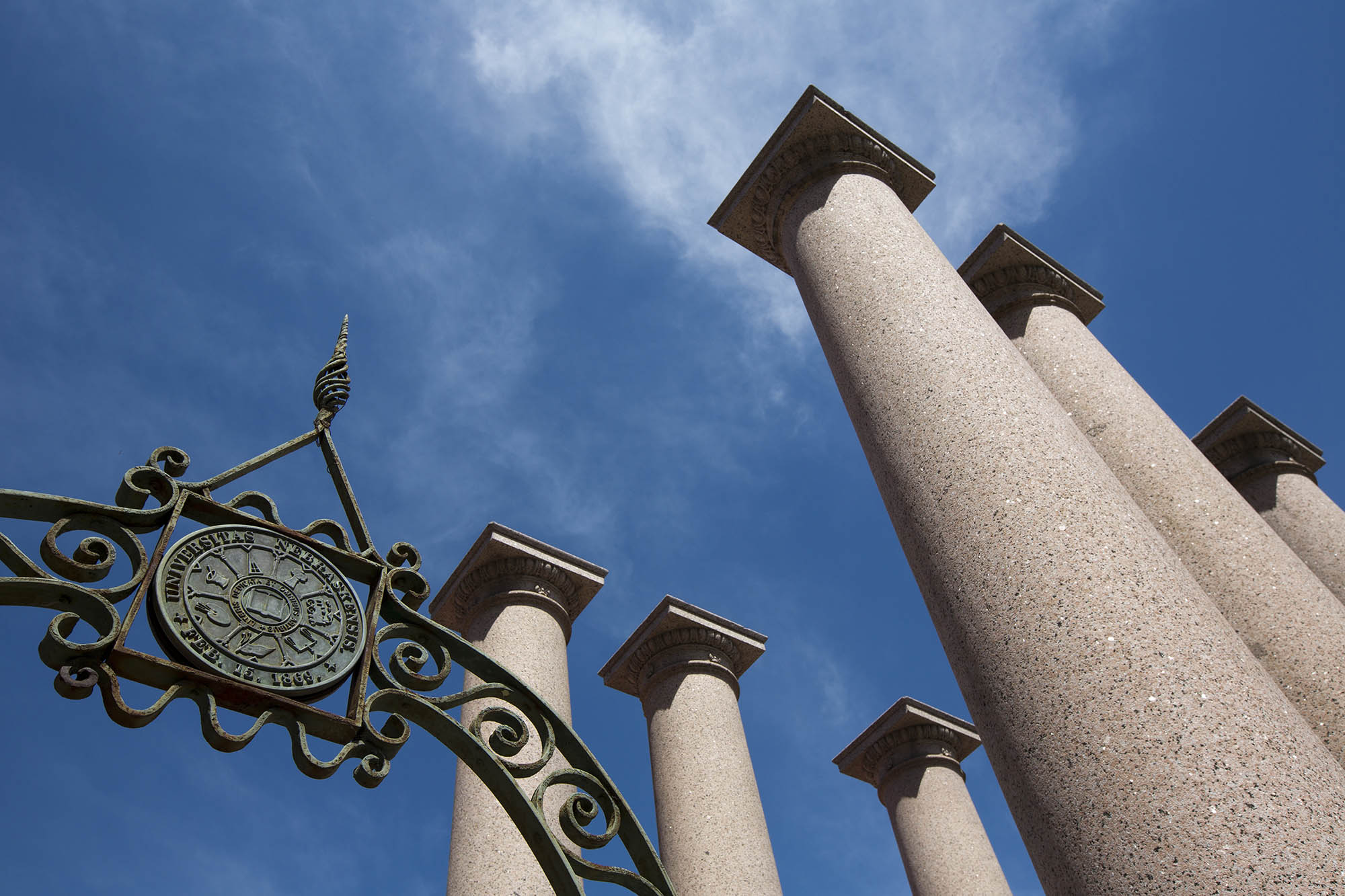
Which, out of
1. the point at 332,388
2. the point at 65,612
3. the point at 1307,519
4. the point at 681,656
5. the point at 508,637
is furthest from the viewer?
the point at 681,656

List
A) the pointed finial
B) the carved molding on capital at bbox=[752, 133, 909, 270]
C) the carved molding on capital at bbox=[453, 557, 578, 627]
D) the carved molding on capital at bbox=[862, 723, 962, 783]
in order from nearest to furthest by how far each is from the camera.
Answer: the pointed finial → the carved molding on capital at bbox=[752, 133, 909, 270] → the carved molding on capital at bbox=[453, 557, 578, 627] → the carved molding on capital at bbox=[862, 723, 962, 783]

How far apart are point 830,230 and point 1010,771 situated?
793 cm

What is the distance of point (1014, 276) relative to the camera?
17750 millimetres

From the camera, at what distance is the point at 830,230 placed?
1340 cm

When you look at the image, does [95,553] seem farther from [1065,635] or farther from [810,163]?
[810,163]

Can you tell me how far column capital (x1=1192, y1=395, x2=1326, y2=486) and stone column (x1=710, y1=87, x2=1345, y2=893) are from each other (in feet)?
46.1

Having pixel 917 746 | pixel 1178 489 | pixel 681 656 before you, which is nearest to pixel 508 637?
pixel 681 656

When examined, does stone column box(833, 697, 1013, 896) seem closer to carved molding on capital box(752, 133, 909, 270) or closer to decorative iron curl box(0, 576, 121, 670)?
carved molding on capital box(752, 133, 909, 270)

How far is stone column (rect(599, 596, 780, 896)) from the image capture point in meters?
19.4

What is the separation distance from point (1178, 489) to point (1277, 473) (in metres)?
10.1

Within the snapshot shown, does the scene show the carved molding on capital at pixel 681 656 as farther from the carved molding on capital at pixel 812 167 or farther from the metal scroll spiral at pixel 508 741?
the metal scroll spiral at pixel 508 741

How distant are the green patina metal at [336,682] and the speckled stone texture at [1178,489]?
8.25 meters

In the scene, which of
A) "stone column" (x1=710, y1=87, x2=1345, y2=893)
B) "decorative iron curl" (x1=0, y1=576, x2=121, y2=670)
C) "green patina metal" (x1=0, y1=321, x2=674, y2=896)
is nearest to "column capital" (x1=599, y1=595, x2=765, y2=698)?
"stone column" (x1=710, y1=87, x2=1345, y2=893)

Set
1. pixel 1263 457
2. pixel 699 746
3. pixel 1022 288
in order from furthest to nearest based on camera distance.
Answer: pixel 1263 457 → pixel 699 746 → pixel 1022 288
